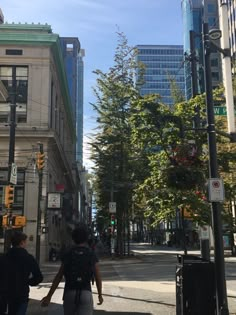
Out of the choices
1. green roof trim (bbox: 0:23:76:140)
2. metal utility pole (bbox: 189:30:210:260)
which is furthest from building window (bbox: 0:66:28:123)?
metal utility pole (bbox: 189:30:210:260)

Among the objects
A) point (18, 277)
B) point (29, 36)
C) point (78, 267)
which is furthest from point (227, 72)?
point (29, 36)

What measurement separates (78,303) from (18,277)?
3.24ft

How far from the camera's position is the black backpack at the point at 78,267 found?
581cm

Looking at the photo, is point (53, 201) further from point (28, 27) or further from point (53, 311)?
point (53, 311)

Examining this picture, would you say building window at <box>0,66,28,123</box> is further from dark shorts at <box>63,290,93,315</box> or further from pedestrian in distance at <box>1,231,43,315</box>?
dark shorts at <box>63,290,93,315</box>

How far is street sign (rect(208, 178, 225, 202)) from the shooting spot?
9.93m

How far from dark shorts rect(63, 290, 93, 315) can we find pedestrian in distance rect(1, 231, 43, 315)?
77cm

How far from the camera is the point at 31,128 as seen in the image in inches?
1687

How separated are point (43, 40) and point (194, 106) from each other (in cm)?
3079

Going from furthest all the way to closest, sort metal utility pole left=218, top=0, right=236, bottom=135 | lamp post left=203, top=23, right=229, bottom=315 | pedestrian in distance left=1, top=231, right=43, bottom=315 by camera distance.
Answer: metal utility pole left=218, top=0, right=236, bottom=135 < lamp post left=203, top=23, right=229, bottom=315 < pedestrian in distance left=1, top=231, right=43, bottom=315

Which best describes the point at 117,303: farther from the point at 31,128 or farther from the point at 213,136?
the point at 31,128

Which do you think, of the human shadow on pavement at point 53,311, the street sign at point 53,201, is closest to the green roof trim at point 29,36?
the street sign at point 53,201

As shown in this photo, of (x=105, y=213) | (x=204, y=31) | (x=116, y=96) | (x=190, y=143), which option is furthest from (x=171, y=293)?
(x=105, y=213)

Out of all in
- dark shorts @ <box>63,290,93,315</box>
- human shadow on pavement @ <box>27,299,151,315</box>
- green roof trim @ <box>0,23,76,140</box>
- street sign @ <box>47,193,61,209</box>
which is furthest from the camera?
green roof trim @ <box>0,23,76,140</box>
